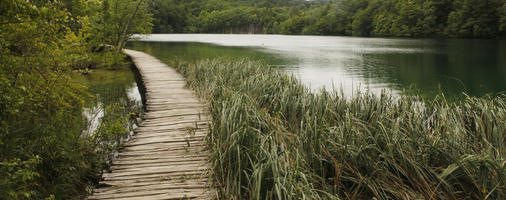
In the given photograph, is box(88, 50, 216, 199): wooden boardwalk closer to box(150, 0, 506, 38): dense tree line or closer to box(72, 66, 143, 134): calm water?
box(72, 66, 143, 134): calm water

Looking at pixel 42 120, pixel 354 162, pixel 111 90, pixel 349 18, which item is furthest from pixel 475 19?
pixel 42 120

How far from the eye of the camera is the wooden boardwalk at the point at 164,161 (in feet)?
10.1

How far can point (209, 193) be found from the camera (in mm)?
3033

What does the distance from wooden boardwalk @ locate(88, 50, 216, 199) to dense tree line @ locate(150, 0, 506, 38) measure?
49.3 feet

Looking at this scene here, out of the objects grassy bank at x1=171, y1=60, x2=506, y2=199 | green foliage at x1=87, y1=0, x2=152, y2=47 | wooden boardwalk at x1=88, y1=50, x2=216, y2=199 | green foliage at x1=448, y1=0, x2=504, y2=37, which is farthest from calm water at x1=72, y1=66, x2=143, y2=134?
green foliage at x1=448, y1=0, x2=504, y2=37

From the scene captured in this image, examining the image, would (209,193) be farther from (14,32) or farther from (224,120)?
(14,32)

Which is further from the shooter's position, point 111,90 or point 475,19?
point 475,19

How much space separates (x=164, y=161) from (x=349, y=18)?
8180 centimetres

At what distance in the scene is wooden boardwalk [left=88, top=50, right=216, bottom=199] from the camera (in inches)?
121

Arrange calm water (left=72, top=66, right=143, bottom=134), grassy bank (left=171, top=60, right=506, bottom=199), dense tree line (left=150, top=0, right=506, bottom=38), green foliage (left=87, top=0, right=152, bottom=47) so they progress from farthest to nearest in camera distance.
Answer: dense tree line (left=150, top=0, right=506, bottom=38), green foliage (left=87, top=0, right=152, bottom=47), calm water (left=72, top=66, right=143, bottom=134), grassy bank (left=171, top=60, right=506, bottom=199)

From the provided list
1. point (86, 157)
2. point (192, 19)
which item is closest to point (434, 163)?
point (86, 157)

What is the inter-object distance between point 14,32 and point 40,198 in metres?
1.89

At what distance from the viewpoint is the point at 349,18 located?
79.1m

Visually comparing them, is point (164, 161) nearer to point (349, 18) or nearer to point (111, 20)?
point (111, 20)
